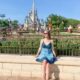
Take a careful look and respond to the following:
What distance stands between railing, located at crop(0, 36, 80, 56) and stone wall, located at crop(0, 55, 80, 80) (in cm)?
47

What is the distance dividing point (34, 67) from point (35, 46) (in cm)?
119

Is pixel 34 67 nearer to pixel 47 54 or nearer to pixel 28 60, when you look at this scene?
pixel 28 60

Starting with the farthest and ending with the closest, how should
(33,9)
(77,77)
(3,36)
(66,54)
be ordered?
1. (33,9)
2. (3,36)
3. (66,54)
4. (77,77)

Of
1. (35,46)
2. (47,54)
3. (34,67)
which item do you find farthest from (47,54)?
(35,46)

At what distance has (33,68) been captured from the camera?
9875 mm

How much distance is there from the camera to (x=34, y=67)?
9.86 meters

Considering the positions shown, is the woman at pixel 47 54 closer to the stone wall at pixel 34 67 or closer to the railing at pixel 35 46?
the stone wall at pixel 34 67

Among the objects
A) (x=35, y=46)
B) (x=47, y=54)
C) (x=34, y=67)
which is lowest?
(x=34, y=67)

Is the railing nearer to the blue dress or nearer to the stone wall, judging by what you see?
the stone wall

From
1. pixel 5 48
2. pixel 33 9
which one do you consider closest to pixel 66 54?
pixel 5 48

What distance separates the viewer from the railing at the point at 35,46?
10562 mm

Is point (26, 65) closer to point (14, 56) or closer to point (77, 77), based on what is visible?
point (14, 56)

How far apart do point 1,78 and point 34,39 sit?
2.00 metres

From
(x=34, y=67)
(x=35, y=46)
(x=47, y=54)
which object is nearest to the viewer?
(x=47, y=54)
